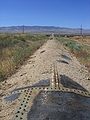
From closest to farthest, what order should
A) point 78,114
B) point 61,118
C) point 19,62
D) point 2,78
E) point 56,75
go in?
point 61,118
point 78,114
point 56,75
point 2,78
point 19,62

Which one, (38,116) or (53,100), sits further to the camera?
(53,100)

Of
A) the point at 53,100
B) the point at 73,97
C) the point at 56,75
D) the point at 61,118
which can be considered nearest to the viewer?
the point at 61,118

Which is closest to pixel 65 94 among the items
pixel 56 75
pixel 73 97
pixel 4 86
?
pixel 73 97

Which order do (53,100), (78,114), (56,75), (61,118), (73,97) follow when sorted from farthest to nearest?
(56,75), (73,97), (53,100), (78,114), (61,118)

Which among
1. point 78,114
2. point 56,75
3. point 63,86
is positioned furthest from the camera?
point 56,75

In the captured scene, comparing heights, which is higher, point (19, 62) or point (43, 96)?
point (43, 96)

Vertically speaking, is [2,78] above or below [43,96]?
below

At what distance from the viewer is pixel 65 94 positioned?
30.4ft

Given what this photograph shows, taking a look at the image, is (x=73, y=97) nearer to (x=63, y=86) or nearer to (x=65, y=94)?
(x=65, y=94)

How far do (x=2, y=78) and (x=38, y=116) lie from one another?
759 centimetres

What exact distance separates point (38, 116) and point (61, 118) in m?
0.44

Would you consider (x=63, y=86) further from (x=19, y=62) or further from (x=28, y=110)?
(x=19, y=62)

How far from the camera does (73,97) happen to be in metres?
9.18

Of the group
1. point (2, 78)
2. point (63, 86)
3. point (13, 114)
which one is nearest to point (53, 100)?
point (13, 114)
